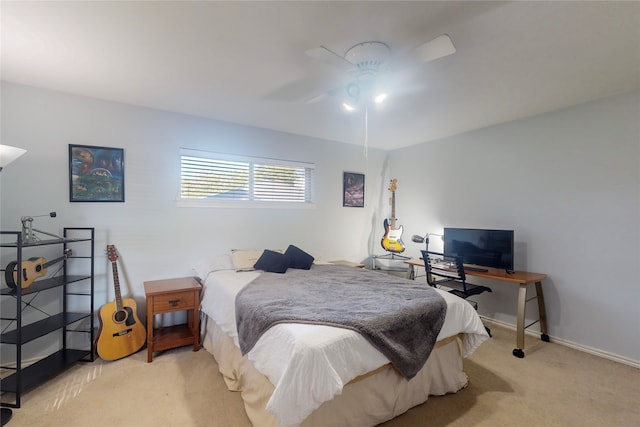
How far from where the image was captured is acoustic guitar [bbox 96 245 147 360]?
248 cm

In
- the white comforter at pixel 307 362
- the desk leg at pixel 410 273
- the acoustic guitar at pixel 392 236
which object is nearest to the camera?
the white comforter at pixel 307 362

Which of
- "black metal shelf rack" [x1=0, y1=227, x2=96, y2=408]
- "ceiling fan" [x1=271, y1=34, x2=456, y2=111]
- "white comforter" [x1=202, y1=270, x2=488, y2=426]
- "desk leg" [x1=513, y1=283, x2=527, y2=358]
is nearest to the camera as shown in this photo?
"white comforter" [x1=202, y1=270, x2=488, y2=426]

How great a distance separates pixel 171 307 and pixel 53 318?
92cm

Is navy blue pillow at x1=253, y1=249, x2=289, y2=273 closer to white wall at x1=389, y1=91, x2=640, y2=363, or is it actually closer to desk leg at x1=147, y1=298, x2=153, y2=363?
desk leg at x1=147, y1=298, x2=153, y2=363

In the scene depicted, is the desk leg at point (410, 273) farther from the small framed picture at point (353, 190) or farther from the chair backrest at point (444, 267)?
the small framed picture at point (353, 190)

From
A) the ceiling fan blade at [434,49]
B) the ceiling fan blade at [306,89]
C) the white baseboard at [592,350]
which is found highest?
the ceiling fan blade at [306,89]

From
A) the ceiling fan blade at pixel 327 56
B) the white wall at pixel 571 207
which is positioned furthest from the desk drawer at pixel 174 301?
the white wall at pixel 571 207

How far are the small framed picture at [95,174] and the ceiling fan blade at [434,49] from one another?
2791 millimetres

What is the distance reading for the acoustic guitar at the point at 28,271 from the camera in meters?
2.05

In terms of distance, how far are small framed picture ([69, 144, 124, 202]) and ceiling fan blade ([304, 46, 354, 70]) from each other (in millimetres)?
2266

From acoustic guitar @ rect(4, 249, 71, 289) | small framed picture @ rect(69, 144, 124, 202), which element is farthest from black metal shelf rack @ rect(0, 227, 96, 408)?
small framed picture @ rect(69, 144, 124, 202)

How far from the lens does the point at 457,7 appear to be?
1495 millimetres

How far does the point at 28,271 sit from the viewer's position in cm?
212

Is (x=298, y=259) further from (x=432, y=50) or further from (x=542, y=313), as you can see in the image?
(x=542, y=313)
